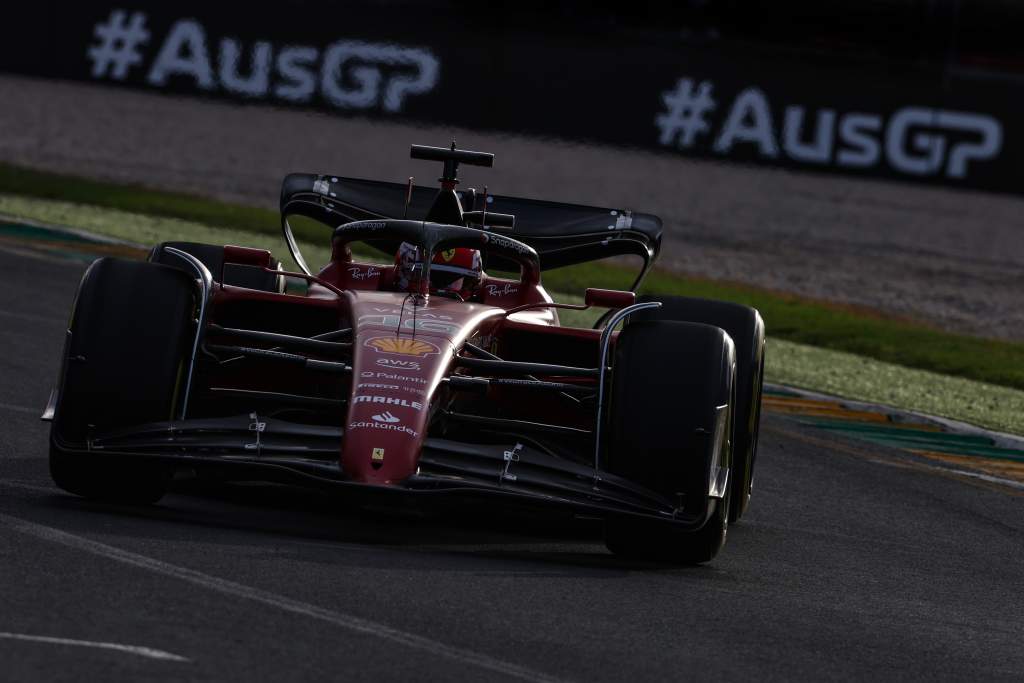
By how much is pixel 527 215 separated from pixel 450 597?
4.09 metres

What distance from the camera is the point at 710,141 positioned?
942 inches

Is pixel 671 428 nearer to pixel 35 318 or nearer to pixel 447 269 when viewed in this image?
pixel 447 269

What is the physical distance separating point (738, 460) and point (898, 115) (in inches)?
644

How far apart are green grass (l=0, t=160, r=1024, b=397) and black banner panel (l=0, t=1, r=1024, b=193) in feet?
11.6

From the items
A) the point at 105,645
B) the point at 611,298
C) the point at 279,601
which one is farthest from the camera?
the point at 611,298

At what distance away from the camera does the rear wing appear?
9.69 metres

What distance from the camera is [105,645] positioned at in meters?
5.10

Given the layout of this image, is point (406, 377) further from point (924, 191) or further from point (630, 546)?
point (924, 191)

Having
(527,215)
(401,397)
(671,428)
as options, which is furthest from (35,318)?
(671,428)

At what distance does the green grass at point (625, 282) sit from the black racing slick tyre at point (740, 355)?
6.58m

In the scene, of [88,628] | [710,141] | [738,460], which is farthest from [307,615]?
[710,141]

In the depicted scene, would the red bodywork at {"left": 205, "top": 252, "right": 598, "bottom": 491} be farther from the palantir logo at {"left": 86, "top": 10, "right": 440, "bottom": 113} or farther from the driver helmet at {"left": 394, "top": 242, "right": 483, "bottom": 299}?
the palantir logo at {"left": 86, "top": 10, "right": 440, "bottom": 113}

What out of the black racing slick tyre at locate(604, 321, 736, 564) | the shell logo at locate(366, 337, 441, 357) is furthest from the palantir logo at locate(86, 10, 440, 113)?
the black racing slick tyre at locate(604, 321, 736, 564)

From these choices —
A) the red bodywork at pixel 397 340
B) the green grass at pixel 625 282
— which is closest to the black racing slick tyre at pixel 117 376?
the red bodywork at pixel 397 340
